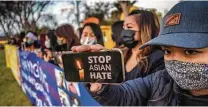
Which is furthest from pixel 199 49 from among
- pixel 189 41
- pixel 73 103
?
pixel 73 103

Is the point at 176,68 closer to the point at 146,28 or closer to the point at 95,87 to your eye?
the point at 95,87

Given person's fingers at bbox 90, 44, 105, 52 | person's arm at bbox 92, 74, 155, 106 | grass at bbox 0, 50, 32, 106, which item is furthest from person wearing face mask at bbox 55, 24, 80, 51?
person's fingers at bbox 90, 44, 105, 52

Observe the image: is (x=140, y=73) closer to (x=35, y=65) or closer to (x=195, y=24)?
(x=195, y=24)

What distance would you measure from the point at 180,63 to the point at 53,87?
8.88 ft

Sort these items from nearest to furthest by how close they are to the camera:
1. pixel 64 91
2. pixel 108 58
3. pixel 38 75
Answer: pixel 108 58, pixel 64 91, pixel 38 75

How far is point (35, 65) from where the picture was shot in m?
4.97

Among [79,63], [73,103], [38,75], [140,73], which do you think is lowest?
[38,75]

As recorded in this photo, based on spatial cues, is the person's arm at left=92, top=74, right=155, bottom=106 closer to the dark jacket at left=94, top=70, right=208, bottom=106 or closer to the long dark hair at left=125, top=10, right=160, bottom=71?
the dark jacket at left=94, top=70, right=208, bottom=106

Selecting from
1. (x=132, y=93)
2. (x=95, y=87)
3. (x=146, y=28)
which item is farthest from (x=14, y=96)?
(x=95, y=87)

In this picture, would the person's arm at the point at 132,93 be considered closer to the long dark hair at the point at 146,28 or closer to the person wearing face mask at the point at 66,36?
the long dark hair at the point at 146,28

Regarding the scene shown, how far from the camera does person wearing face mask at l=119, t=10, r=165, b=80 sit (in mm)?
2172

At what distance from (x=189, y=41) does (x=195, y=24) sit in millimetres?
71

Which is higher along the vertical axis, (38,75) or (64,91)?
(64,91)

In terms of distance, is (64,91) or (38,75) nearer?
(64,91)
